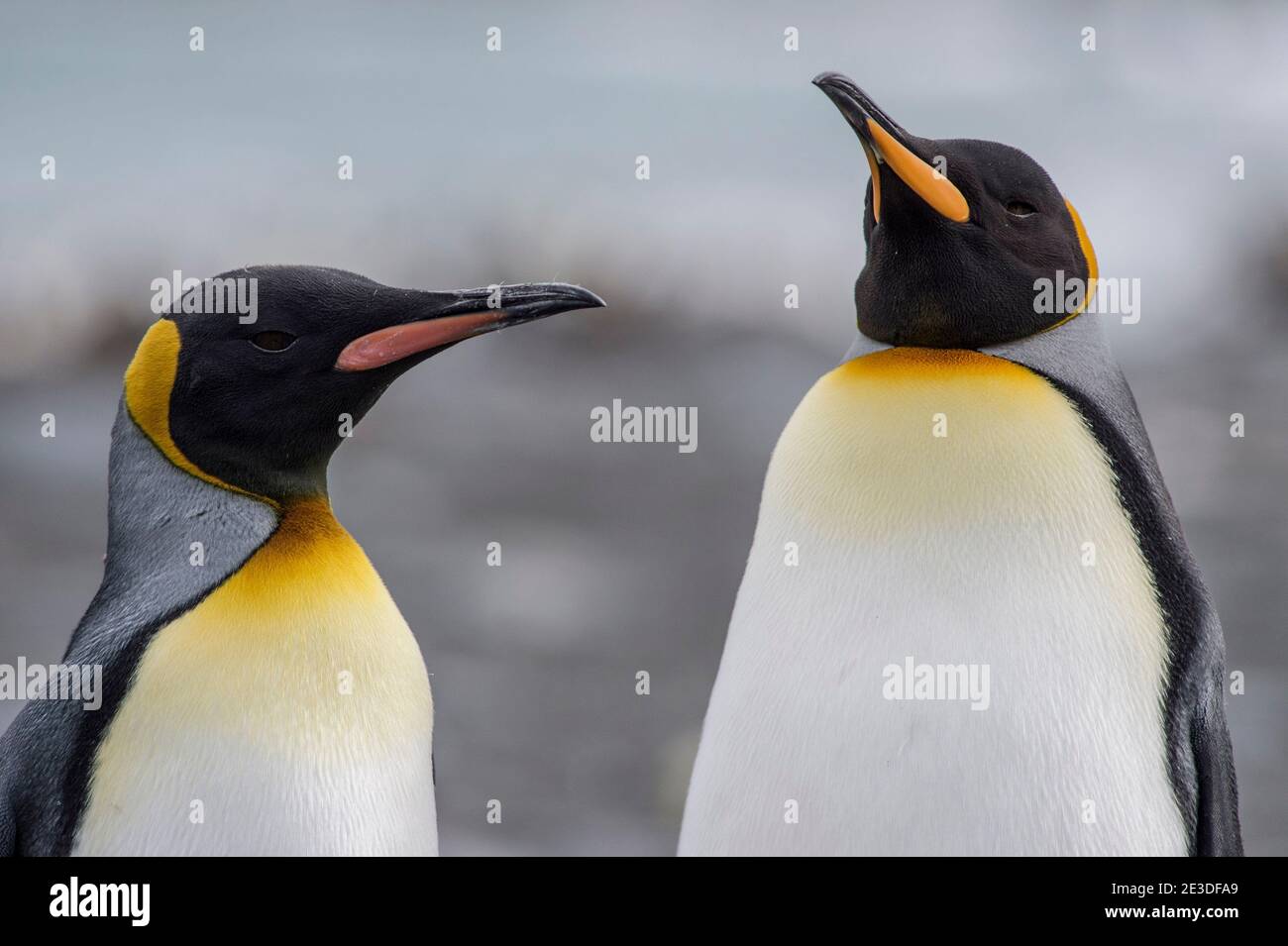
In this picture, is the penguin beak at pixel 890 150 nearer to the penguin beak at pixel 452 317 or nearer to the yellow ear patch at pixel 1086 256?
the yellow ear patch at pixel 1086 256

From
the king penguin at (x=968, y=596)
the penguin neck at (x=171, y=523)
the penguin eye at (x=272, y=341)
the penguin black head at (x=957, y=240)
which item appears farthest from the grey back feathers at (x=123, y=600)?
the penguin black head at (x=957, y=240)

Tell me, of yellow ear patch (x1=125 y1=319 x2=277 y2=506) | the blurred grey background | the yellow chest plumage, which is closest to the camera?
the yellow chest plumage

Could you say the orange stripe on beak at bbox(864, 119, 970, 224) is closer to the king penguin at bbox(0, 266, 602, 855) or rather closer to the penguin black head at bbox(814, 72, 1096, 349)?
the penguin black head at bbox(814, 72, 1096, 349)

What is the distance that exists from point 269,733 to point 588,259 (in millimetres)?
3648

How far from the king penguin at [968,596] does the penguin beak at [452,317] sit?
1.03 ft

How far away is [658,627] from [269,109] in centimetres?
284

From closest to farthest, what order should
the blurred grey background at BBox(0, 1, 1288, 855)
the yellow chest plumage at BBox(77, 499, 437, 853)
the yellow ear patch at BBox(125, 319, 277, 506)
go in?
the yellow chest plumage at BBox(77, 499, 437, 853), the yellow ear patch at BBox(125, 319, 277, 506), the blurred grey background at BBox(0, 1, 1288, 855)

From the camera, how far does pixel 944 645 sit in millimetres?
1260

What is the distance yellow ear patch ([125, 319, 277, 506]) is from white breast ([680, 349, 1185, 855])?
→ 0.54 meters

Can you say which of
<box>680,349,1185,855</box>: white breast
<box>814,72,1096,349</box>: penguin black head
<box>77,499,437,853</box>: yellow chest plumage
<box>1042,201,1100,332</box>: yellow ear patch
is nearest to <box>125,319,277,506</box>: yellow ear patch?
<box>77,499,437,853</box>: yellow chest plumage

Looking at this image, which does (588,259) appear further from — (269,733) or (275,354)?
(269,733)

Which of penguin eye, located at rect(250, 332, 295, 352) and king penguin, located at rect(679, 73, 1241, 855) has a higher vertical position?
penguin eye, located at rect(250, 332, 295, 352)

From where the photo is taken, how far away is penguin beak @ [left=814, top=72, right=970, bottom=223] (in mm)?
1238

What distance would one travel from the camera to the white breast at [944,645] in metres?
1.23
